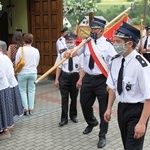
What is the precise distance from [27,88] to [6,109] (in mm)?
1359

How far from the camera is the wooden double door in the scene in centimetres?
1002

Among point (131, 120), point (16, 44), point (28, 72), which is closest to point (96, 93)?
point (131, 120)

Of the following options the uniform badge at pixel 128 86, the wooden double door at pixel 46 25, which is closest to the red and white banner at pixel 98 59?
the uniform badge at pixel 128 86

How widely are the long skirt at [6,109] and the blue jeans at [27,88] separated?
109cm

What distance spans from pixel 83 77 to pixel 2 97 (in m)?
1.41

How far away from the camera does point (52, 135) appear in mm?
5297

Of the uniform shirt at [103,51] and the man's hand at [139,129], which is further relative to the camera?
the uniform shirt at [103,51]

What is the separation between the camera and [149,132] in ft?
17.9

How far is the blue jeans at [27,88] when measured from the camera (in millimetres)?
6207

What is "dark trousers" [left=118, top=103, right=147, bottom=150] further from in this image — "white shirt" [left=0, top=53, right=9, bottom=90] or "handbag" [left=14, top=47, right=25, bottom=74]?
"handbag" [left=14, top=47, right=25, bottom=74]

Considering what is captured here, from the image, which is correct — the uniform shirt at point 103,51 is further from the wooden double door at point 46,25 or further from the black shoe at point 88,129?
the wooden double door at point 46,25

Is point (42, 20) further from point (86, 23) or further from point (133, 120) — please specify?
point (133, 120)

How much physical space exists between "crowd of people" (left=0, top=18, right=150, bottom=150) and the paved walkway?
0.17 m

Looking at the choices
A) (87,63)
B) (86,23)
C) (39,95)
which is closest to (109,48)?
(87,63)
